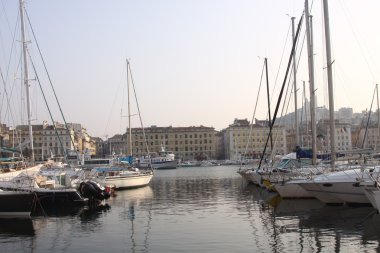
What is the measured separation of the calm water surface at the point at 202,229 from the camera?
56.7ft

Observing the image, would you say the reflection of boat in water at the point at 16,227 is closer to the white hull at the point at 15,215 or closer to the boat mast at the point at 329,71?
the white hull at the point at 15,215

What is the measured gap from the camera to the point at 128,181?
47.6 meters

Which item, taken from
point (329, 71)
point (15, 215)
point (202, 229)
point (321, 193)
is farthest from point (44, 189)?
point (329, 71)

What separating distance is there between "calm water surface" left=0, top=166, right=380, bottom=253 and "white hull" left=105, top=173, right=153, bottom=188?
606 inches

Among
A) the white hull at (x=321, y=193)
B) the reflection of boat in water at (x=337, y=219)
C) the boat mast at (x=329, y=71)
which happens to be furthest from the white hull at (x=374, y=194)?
the boat mast at (x=329, y=71)

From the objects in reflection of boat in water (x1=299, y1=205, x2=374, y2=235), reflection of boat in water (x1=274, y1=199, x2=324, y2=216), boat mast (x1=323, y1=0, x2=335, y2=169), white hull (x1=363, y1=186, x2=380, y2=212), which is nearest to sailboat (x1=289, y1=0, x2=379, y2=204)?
boat mast (x1=323, y1=0, x2=335, y2=169)

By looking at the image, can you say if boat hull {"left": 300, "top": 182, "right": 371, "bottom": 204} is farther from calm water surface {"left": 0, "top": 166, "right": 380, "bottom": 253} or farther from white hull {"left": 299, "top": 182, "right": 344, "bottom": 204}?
calm water surface {"left": 0, "top": 166, "right": 380, "bottom": 253}

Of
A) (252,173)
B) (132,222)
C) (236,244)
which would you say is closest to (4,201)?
(132,222)

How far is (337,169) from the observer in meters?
28.3

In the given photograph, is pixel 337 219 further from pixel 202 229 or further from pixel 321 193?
pixel 202 229

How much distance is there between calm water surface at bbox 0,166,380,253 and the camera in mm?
17297

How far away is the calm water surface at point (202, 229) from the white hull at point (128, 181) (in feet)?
50.5

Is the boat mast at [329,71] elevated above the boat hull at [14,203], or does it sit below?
above

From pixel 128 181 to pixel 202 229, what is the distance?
27.3 m
